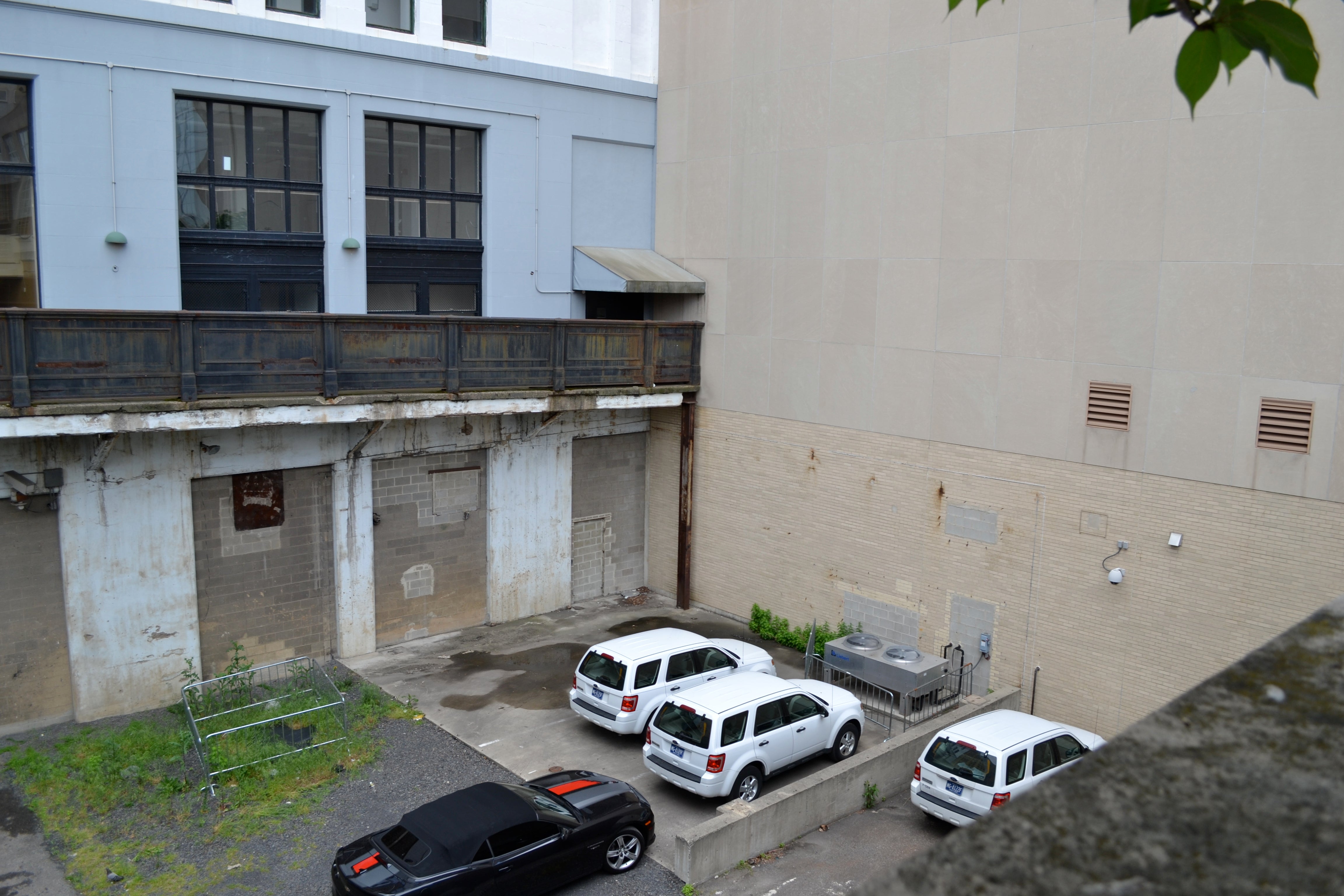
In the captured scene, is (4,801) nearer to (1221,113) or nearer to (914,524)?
(914,524)

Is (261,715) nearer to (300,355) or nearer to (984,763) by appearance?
(300,355)

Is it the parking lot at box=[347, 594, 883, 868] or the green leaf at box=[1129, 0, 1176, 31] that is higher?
the green leaf at box=[1129, 0, 1176, 31]

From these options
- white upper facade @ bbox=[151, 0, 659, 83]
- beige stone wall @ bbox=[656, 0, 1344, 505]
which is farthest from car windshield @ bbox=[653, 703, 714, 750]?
white upper facade @ bbox=[151, 0, 659, 83]

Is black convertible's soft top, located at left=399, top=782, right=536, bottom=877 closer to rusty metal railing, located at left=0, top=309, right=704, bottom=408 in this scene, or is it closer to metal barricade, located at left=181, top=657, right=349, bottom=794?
metal barricade, located at left=181, top=657, right=349, bottom=794

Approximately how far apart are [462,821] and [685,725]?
338 centimetres

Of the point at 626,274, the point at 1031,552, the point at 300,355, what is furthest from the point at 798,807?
the point at 626,274

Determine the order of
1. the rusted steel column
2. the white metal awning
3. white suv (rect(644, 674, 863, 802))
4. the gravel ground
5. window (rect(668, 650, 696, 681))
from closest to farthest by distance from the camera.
Answer: the gravel ground, white suv (rect(644, 674, 863, 802)), window (rect(668, 650, 696, 681)), the white metal awning, the rusted steel column

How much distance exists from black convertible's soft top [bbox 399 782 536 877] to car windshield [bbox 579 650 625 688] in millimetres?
3548

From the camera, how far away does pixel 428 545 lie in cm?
1872

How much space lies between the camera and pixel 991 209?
15789 mm

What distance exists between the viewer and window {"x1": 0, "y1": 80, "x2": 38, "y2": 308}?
14.5 m

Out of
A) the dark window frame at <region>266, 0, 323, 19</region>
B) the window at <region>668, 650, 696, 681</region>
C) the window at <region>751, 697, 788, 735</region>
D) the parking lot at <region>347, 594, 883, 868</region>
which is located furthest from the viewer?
the dark window frame at <region>266, 0, 323, 19</region>

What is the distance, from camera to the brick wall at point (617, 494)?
21.1m

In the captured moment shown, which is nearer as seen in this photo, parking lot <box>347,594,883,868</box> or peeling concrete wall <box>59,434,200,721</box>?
parking lot <box>347,594,883,868</box>
